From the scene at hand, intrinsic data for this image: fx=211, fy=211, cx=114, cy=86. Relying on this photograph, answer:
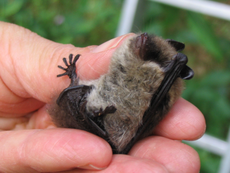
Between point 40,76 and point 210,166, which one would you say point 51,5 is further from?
point 210,166

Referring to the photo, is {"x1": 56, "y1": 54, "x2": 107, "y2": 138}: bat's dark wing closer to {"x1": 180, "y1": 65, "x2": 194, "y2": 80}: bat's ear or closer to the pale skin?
the pale skin

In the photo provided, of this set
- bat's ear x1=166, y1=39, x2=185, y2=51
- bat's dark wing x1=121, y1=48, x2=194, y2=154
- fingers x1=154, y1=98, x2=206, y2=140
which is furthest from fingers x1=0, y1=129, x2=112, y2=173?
bat's ear x1=166, y1=39, x2=185, y2=51

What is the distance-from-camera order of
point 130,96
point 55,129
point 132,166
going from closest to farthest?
point 132,166, point 55,129, point 130,96

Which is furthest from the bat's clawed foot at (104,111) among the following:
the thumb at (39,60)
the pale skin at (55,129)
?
the thumb at (39,60)

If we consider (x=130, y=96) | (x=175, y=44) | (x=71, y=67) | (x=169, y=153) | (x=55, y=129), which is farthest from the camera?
(x=175, y=44)

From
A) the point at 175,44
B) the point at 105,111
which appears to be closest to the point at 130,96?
the point at 105,111

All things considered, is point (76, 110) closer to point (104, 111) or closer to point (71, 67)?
point (104, 111)

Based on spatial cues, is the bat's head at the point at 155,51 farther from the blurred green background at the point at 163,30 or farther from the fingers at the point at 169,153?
the blurred green background at the point at 163,30
